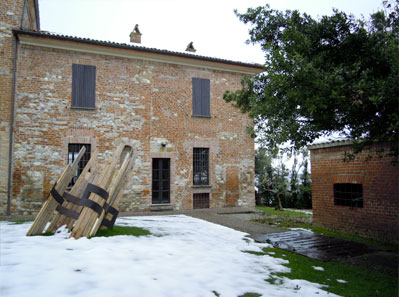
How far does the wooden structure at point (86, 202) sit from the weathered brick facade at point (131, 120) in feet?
19.5

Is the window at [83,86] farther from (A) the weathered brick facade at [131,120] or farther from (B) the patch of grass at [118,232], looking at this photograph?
(B) the patch of grass at [118,232]

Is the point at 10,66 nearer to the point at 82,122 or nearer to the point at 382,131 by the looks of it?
the point at 82,122

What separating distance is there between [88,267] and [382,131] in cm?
438

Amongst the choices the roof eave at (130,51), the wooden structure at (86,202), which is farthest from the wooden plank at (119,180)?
the roof eave at (130,51)

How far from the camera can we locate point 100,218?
558 cm

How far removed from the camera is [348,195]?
320 inches

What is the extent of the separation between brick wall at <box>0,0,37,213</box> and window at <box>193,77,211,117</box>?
7.10m

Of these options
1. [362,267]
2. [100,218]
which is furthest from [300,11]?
[100,218]

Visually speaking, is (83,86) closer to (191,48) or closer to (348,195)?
(191,48)

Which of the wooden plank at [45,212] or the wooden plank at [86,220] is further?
the wooden plank at [45,212]

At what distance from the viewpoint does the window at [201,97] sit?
1397cm

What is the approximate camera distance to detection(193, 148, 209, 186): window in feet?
45.3

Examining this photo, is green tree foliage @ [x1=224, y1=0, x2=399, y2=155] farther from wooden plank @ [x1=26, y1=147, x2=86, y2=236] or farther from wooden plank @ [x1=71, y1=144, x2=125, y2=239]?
wooden plank @ [x1=26, y1=147, x2=86, y2=236]

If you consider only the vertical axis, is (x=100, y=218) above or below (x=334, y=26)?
below
